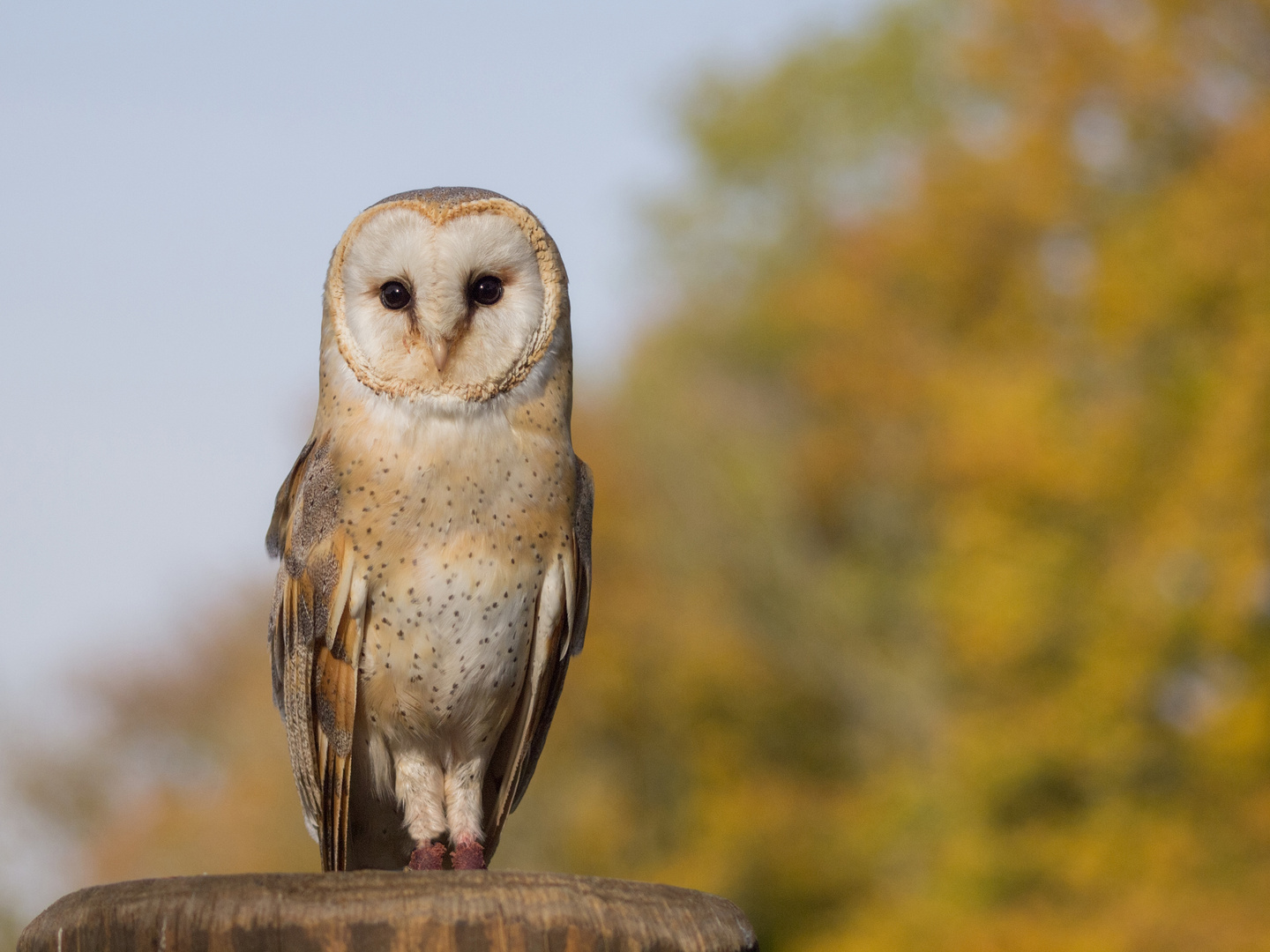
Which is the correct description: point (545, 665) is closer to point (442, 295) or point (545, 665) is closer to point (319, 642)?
point (319, 642)

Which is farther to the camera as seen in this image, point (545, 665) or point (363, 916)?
point (545, 665)

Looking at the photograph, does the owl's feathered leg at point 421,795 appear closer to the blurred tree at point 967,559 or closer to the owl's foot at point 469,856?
the owl's foot at point 469,856

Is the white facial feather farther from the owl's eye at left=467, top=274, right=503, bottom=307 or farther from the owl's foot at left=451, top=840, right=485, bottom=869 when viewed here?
the owl's foot at left=451, top=840, right=485, bottom=869

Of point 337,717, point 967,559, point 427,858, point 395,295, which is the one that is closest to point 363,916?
point 427,858

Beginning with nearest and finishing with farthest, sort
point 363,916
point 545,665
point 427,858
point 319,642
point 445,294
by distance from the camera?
point 363,916
point 445,294
point 427,858
point 319,642
point 545,665

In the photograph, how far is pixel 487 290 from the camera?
2.98 meters

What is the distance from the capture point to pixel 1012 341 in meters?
14.5

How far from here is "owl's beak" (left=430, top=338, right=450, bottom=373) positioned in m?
2.88

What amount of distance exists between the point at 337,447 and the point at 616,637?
15295mm

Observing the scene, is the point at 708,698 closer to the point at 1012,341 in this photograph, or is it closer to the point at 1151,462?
the point at 1012,341

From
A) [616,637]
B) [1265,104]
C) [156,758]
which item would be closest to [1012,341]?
[1265,104]

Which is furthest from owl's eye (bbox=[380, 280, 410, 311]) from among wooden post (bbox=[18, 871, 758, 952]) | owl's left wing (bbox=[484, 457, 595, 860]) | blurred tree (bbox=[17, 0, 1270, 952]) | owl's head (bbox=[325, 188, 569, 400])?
blurred tree (bbox=[17, 0, 1270, 952])

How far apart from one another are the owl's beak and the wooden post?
120 centimetres

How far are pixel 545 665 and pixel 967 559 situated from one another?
9878 mm
